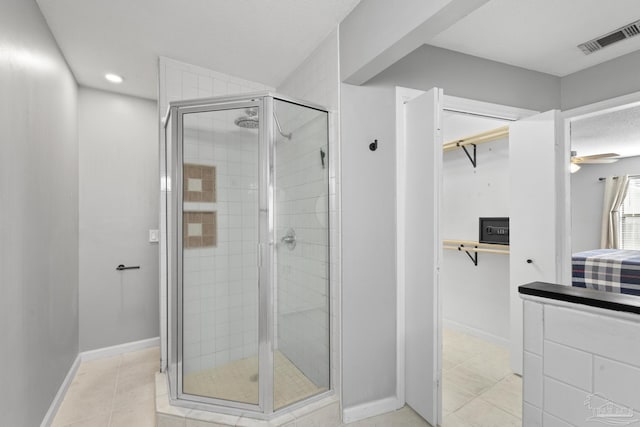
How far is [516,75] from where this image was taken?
8.34 ft

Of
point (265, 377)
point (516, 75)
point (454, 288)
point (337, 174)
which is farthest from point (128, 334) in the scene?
point (516, 75)

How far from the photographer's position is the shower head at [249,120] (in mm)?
1875

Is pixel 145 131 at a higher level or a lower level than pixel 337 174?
higher

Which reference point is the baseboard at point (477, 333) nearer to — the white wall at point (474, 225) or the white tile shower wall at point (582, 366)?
the white wall at point (474, 225)

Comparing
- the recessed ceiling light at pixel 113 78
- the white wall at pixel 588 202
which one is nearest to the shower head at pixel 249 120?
the recessed ceiling light at pixel 113 78

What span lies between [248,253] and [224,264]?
0.20m

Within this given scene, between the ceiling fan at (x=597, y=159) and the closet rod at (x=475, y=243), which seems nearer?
the closet rod at (x=475, y=243)

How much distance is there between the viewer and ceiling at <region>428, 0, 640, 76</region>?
181 centimetres

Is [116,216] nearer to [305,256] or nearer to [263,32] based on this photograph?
[305,256]

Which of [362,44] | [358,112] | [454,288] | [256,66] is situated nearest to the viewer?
[362,44]

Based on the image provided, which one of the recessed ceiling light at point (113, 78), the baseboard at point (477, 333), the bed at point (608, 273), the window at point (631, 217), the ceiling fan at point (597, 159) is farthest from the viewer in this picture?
the window at point (631, 217)

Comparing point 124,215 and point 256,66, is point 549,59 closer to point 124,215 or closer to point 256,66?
point 256,66

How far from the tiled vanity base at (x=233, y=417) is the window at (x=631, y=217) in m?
6.34

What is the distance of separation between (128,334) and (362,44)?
3.14 m
